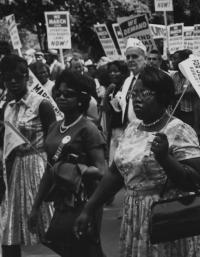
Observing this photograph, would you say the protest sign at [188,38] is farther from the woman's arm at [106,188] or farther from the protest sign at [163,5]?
the woman's arm at [106,188]

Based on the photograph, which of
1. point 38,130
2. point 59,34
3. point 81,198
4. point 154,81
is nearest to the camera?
point 154,81

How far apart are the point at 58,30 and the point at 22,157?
33.7ft

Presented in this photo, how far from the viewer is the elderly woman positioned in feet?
14.0

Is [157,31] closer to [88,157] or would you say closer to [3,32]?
[3,32]

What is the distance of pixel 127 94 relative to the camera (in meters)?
8.66

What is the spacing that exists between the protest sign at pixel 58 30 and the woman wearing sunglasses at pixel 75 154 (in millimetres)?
10872

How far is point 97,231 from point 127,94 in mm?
3639

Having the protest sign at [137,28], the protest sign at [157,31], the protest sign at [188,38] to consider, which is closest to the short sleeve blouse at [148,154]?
the protest sign at [137,28]

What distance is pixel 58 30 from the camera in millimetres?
16328

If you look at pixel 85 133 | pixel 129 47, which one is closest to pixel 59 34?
pixel 129 47

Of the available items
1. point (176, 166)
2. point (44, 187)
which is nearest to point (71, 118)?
point (44, 187)

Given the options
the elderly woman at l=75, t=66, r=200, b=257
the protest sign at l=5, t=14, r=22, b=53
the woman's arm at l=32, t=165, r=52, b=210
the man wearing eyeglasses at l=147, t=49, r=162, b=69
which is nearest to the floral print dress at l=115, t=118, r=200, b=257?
the elderly woman at l=75, t=66, r=200, b=257

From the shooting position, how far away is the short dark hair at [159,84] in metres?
4.41

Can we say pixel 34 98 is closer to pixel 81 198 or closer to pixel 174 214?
pixel 81 198
